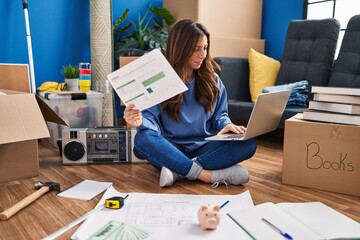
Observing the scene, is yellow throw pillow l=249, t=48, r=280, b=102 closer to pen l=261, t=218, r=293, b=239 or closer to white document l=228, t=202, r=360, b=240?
white document l=228, t=202, r=360, b=240

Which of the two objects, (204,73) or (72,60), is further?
(72,60)

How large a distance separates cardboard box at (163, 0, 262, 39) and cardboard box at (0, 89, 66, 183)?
1.63 metres

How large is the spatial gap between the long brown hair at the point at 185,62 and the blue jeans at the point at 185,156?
165 mm

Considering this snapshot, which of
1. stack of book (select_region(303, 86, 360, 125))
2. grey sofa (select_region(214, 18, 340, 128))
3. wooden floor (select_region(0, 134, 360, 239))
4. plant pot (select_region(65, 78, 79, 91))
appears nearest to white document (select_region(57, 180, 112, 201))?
wooden floor (select_region(0, 134, 360, 239))

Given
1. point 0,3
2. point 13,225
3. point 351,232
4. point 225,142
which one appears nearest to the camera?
point 351,232

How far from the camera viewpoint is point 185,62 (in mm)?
1541

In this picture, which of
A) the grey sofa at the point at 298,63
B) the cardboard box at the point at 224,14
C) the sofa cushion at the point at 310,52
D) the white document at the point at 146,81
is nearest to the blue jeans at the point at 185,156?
the white document at the point at 146,81

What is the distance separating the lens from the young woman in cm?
146

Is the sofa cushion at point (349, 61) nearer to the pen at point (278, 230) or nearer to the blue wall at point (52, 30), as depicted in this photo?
the blue wall at point (52, 30)

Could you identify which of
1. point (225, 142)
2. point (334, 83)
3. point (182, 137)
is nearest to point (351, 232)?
point (225, 142)

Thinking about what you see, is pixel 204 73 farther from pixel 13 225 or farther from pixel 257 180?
pixel 13 225

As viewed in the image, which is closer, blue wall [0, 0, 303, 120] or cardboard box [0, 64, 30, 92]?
cardboard box [0, 64, 30, 92]

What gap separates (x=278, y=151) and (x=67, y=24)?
178 centimetres

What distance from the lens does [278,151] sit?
221cm
